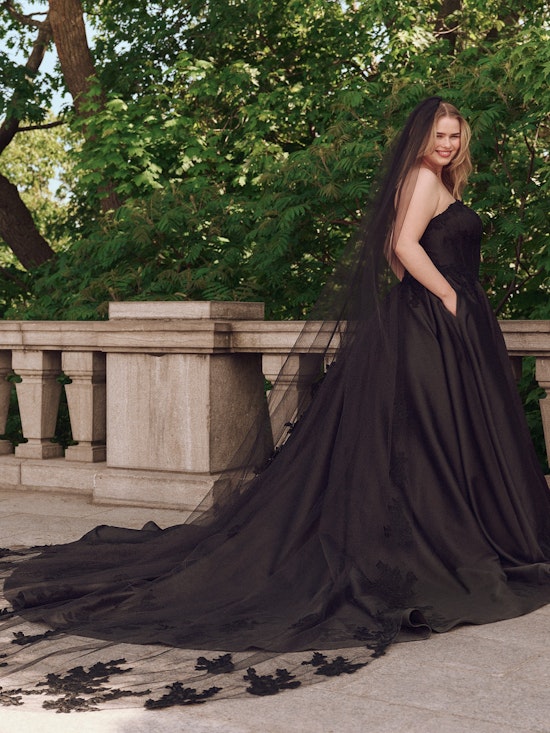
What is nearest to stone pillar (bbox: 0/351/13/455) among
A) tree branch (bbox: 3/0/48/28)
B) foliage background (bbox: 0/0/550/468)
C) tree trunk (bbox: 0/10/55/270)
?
foliage background (bbox: 0/0/550/468)

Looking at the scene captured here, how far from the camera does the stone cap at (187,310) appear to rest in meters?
6.39

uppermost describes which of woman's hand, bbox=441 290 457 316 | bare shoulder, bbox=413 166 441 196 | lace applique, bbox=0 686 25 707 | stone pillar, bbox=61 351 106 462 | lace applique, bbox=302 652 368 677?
bare shoulder, bbox=413 166 441 196

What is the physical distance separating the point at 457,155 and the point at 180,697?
277 centimetres

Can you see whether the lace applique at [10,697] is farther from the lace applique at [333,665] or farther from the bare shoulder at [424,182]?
the bare shoulder at [424,182]

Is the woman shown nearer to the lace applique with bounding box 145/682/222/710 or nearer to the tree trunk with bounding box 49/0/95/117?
the lace applique with bounding box 145/682/222/710

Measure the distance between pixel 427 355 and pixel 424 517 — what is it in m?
0.70

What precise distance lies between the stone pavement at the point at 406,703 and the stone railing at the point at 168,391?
99.8 inches

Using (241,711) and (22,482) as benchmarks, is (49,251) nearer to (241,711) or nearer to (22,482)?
(22,482)

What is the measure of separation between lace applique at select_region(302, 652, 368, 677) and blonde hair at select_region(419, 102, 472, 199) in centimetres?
232

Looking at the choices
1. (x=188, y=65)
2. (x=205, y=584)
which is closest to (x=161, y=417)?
(x=205, y=584)

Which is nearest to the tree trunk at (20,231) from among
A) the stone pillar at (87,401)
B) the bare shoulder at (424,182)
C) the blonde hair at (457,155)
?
the stone pillar at (87,401)

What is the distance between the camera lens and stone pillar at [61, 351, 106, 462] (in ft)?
23.1

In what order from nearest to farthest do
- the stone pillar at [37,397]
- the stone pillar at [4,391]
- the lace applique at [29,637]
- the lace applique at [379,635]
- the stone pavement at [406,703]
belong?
1. the stone pavement at [406,703]
2. the lace applique at [379,635]
3. the lace applique at [29,637]
4. the stone pillar at [37,397]
5. the stone pillar at [4,391]

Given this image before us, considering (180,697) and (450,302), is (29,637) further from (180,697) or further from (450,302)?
(450,302)
